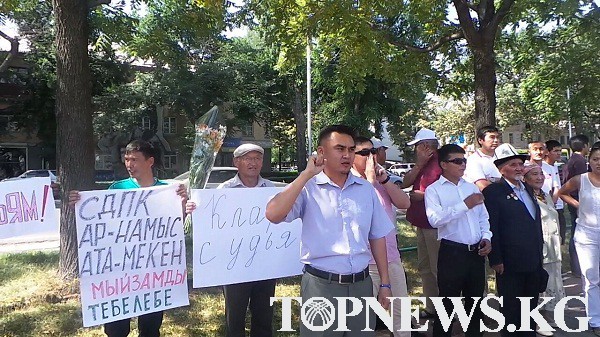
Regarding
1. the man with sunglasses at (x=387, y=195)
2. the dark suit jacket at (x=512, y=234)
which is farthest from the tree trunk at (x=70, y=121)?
the dark suit jacket at (x=512, y=234)

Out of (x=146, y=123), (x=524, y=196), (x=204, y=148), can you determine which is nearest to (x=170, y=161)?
(x=146, y=123)

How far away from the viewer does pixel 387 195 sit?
420cm

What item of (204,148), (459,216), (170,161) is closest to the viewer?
(459,216)

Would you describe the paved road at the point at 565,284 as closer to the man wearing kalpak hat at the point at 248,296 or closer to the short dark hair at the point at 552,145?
the man wearing kalpak hat at the point at 248,296

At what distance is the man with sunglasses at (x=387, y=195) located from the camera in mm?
3949

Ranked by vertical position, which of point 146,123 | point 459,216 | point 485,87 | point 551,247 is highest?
point 146,123

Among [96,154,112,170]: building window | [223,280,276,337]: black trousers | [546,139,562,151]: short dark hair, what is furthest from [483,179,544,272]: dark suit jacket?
[96,154,112,170]: building window

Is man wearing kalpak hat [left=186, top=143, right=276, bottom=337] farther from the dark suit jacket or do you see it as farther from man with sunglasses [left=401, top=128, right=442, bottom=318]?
the dark suit jacket

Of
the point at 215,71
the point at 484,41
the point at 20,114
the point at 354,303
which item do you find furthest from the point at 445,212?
the point at 20,114

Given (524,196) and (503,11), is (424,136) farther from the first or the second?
(503,11)

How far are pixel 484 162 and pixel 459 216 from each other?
47.6 inches

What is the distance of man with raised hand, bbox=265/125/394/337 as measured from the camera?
2.93 meters

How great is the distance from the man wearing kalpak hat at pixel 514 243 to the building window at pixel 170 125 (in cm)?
3657

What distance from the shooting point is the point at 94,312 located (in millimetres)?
3426
